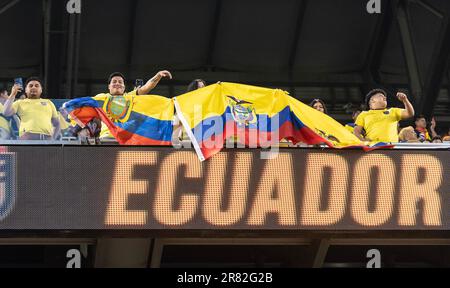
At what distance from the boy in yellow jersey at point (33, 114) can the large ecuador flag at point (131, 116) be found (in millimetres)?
661

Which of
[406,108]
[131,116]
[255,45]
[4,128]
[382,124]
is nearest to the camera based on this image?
[131,116]

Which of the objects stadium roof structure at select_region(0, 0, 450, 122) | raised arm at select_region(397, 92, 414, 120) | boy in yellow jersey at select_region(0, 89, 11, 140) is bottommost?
Answer: boy in yellow jersey at select_region(0, 89, 11, 140)

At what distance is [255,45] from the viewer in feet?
60.6

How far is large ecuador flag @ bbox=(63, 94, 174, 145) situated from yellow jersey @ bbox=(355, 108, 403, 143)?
7.61ft

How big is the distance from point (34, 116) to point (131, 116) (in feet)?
3.98

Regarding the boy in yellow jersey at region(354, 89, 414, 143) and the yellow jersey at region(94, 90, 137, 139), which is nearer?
the yellow jersey at region(94, 90, 137, 139)

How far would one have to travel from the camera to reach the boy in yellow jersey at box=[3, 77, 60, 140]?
9034mm

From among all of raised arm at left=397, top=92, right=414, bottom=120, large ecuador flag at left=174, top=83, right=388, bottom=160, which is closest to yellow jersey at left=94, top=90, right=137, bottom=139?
large ecuador flag at left=174, top=83, right=388, bottom=160

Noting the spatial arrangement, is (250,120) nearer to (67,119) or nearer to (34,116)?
(67,119)

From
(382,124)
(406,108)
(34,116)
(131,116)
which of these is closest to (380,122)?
(382,124)

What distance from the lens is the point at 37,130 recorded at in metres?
9.09

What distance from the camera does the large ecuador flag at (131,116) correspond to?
28.1 ft

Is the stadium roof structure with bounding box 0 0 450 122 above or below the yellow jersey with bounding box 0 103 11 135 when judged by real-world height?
above

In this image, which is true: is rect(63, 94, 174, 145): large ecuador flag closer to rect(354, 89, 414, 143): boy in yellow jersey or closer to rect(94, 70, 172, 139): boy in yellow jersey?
rect(94, 70, 172, 139): boy in yellow jersey
